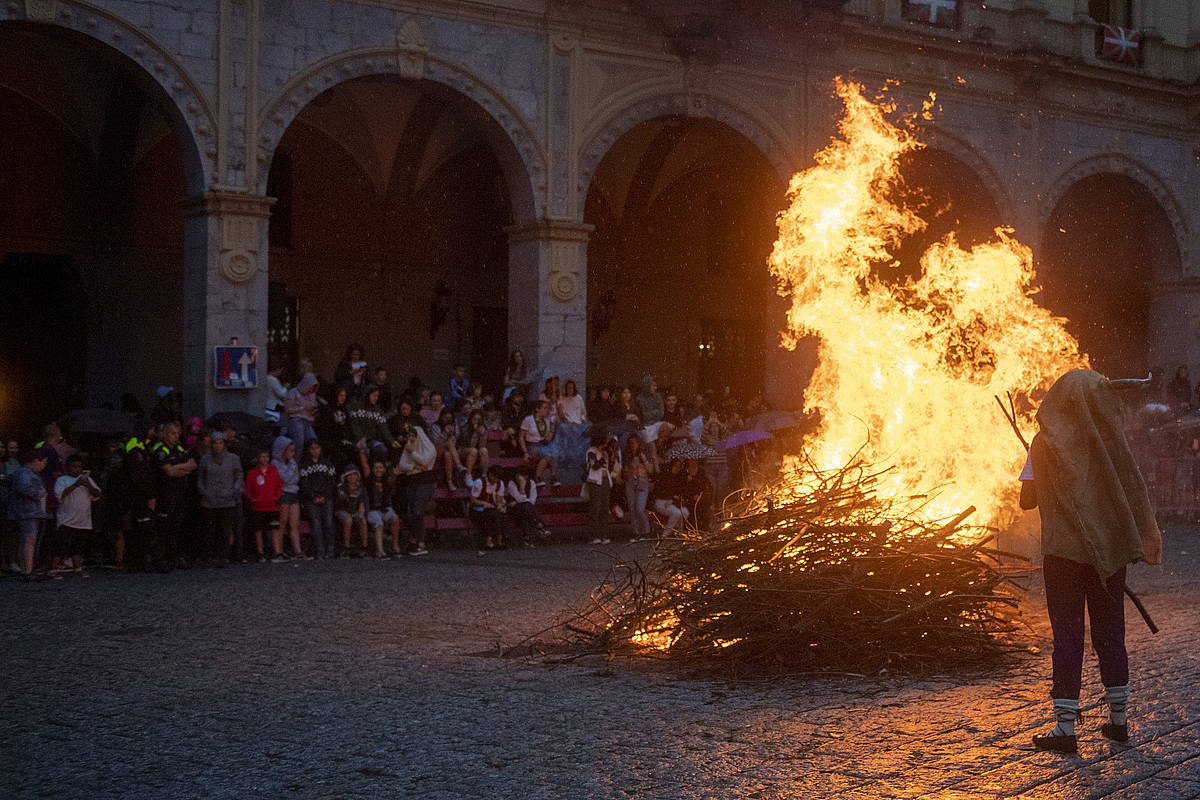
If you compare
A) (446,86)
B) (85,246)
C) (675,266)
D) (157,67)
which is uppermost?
(446,86)

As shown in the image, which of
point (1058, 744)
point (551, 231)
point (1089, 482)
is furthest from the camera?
point (551, 231)

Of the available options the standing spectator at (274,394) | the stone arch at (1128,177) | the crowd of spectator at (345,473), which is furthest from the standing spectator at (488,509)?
the stone arch at (1128,177)

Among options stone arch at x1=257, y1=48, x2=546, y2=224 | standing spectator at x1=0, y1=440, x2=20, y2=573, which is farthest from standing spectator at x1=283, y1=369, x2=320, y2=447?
standing spectator at x1=0, y1=440, x2=20, y2=573

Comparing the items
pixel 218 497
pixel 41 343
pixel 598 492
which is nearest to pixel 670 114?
pixel 598 492

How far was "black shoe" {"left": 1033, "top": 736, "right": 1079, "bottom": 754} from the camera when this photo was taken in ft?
19.0

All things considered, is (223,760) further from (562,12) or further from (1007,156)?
(1007,156)

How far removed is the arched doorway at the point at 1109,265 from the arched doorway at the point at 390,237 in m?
11.1

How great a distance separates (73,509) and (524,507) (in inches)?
210

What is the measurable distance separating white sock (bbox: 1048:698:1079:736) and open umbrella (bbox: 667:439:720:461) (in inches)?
438

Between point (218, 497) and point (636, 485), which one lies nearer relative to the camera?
point (218, 497)

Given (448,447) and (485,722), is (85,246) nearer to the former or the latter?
(448,447)

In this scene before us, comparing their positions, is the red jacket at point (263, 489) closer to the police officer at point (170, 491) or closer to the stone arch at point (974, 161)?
the police officer at point (170, 491)

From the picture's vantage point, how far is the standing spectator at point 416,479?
15406mm

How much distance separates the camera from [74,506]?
13281 mm
